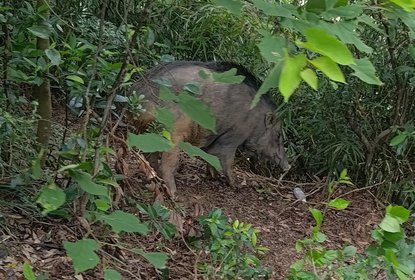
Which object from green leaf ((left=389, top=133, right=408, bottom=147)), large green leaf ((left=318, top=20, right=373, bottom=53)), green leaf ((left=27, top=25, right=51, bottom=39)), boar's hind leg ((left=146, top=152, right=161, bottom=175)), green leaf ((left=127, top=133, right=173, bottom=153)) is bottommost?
boar's hind leg ((left=146, top=152, right=161, bottom=175))

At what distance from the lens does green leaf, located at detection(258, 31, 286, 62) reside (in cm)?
138

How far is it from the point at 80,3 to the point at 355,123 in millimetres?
2707

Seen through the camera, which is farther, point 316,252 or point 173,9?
point 173,9

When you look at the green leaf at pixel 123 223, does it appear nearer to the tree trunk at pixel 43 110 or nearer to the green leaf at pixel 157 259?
the green leaf at pixel 157 259

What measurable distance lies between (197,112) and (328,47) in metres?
0.77

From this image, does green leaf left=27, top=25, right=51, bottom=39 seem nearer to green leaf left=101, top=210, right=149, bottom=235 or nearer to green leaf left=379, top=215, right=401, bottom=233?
green leaf left=101, top=210, right=149, bottom=235

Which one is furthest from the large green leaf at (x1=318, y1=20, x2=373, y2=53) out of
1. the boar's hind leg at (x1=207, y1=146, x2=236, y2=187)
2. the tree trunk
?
the boar's hind leg at (x1=207, y1=146, x2=236, y2=187)

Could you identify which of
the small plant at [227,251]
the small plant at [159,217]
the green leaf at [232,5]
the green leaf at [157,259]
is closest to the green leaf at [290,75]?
the green leaf at [232,5]

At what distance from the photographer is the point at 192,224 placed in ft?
13.1

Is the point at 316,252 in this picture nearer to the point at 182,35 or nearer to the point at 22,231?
the point at 22,231

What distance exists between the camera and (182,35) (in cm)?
702

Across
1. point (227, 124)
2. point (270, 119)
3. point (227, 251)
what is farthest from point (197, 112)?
point (270, 119)

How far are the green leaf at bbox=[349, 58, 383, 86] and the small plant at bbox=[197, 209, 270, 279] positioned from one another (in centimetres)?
217

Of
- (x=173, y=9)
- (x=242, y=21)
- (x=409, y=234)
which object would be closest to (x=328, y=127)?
(x=409, y=234)
